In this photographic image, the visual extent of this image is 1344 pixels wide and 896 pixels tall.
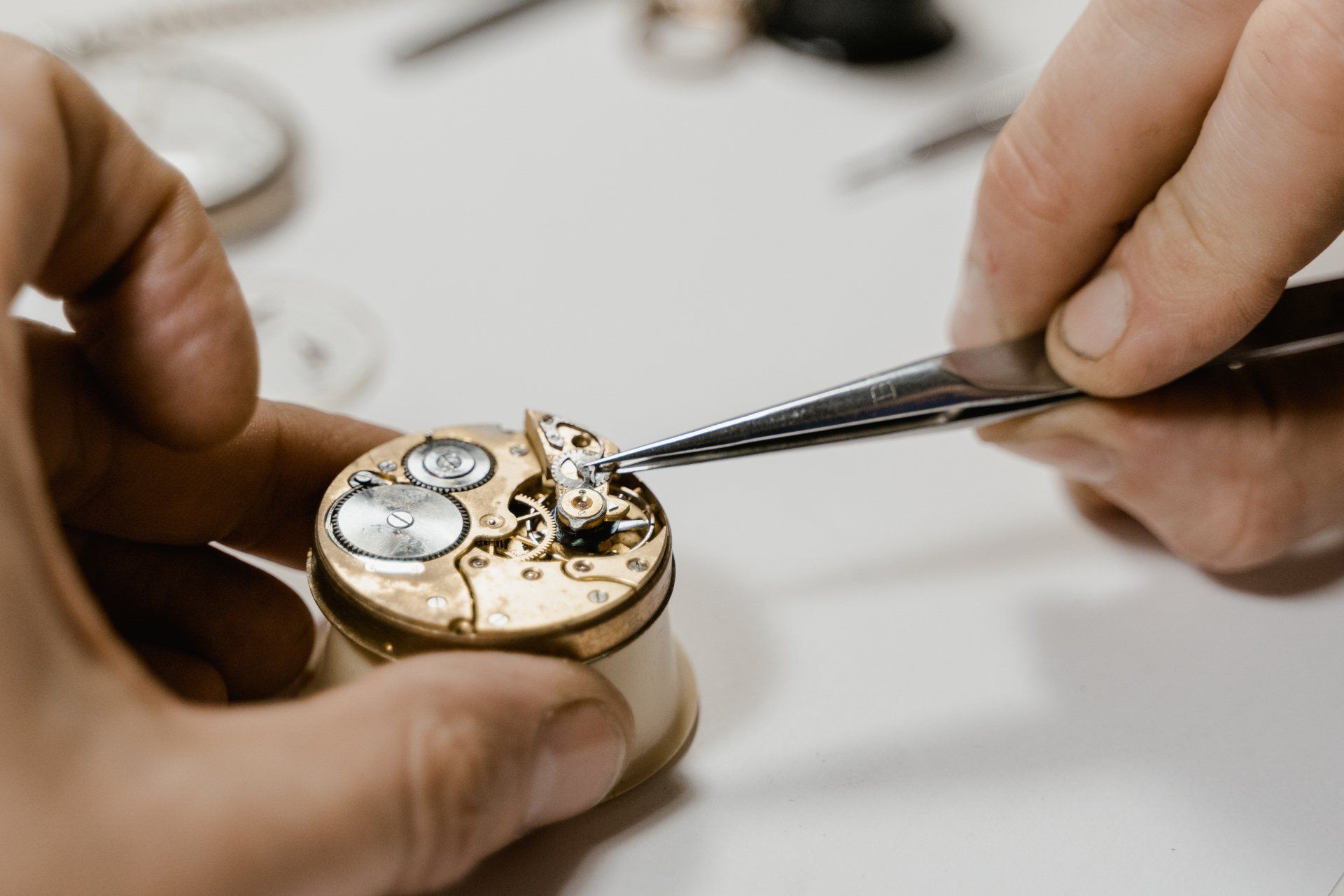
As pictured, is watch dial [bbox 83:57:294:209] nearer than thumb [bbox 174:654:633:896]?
No

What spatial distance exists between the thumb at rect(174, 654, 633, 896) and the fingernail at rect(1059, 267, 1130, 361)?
1.61 feet

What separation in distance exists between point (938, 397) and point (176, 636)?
581mm

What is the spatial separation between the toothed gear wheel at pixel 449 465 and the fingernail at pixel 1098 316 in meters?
0.47

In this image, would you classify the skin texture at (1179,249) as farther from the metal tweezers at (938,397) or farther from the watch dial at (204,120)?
the watch dial at (204,120)

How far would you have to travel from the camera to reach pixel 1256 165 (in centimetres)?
79

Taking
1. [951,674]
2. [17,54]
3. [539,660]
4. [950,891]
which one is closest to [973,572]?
[951,674]

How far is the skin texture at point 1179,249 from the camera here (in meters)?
0.79

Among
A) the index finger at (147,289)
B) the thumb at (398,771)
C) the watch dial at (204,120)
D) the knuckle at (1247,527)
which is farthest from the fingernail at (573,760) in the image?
the watch dial at (204,120)

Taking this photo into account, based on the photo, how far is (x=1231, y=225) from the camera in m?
0.82

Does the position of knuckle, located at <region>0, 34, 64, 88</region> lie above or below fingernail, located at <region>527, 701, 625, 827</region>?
above

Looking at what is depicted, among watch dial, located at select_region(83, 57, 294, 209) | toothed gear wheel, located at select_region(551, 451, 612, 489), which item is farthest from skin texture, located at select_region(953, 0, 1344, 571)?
watch dial, located at select_region(83, 57, 294, 209)

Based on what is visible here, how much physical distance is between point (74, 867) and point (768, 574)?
59 cm

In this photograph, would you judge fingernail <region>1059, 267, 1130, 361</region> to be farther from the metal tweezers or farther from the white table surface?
the white table surface

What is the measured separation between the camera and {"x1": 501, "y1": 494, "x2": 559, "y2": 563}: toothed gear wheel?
725 millimetres
